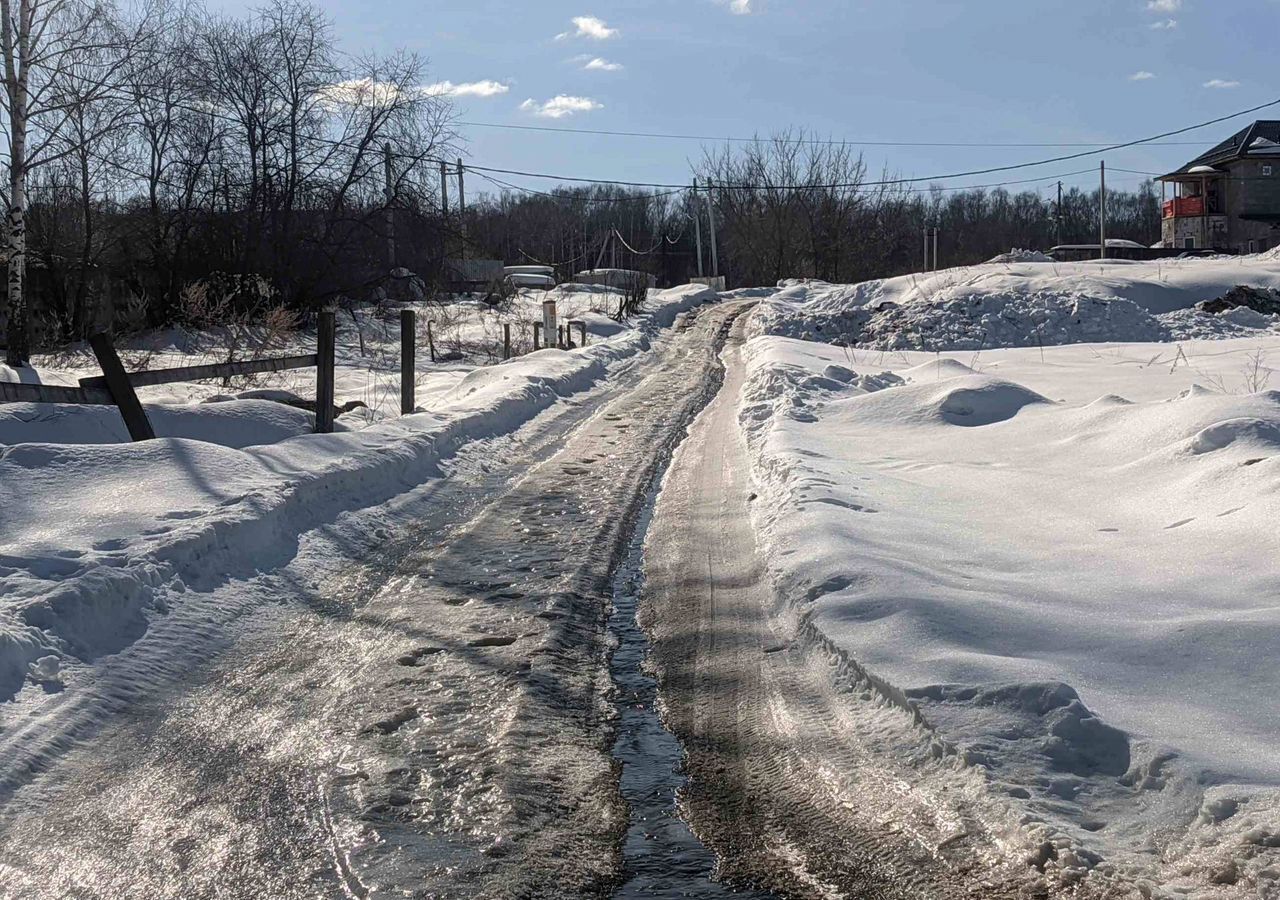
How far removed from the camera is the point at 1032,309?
25344 millimetres

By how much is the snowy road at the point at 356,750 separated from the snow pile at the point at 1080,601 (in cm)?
128

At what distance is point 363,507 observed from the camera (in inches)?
331

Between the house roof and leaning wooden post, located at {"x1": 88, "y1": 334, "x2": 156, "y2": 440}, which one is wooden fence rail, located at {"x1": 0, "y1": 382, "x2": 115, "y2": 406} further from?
the house roof

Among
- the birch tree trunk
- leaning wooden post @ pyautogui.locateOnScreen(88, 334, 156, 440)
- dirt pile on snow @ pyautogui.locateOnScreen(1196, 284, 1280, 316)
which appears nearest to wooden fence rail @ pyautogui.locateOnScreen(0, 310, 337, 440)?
leaning wooden post @ pyautogui.locateOnScreen(88, 334, 156, 440)

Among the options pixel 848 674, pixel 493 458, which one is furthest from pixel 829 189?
pixel 848 674

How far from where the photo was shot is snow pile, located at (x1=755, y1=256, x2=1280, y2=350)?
2414cm

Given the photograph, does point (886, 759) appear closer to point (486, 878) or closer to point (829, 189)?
point (486, 878)

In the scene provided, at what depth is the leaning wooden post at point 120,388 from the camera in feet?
30.3

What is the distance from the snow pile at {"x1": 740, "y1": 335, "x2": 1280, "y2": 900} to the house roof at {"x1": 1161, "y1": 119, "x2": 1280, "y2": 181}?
64.9 m

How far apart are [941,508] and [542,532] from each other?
2.80m

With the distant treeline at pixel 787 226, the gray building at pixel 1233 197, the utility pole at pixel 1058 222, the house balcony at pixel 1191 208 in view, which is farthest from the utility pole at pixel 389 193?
the utility pole at pixel 1058 222

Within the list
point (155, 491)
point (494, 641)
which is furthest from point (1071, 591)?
point (155, 491)

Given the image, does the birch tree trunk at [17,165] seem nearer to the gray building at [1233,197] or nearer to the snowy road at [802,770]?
the snowy road at [802,770]

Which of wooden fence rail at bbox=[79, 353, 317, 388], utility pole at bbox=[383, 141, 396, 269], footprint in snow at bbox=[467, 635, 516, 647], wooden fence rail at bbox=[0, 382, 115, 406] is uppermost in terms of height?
utility pole at bbox=[383, 141, 396, 269]
